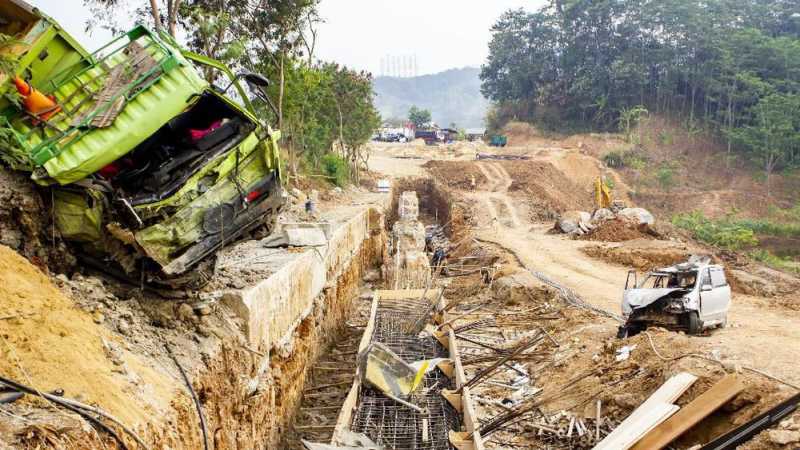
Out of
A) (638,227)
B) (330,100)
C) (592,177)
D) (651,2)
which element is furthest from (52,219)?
(651,2)

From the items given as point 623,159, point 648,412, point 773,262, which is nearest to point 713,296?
point 648,412

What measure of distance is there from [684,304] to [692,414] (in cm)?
401

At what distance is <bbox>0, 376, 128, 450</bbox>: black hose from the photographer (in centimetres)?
398

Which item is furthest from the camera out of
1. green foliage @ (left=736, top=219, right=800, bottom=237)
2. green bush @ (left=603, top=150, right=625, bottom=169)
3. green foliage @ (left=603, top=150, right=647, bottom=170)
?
green bush @ (left=603, top=150, right=625, bottom=169)

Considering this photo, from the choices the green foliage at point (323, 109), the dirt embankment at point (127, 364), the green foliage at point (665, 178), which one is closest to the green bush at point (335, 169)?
the green foliage at point (323, 109)

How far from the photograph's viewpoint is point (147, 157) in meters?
7.02

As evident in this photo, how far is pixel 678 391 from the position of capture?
23.0ft

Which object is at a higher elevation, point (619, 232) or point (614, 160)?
point (614, 160)

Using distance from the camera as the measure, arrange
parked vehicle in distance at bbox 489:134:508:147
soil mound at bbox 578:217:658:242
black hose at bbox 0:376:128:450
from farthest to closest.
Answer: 1. parked vehicle in distance at bbox 489:134:508:147
2. soil mound at bbox 578:217:658:242
3. black hose at bbox 0:376:128:450

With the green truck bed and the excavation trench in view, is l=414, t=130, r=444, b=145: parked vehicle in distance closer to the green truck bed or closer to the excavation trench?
the excavation trench

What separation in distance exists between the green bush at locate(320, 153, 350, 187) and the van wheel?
22.5 meters

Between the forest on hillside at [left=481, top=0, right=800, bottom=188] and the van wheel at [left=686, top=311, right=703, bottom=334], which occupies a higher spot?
the forest on hillside at [left=481, top=0, right=800, bottom=188]

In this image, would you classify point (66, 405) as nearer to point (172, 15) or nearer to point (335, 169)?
point (172, 15)

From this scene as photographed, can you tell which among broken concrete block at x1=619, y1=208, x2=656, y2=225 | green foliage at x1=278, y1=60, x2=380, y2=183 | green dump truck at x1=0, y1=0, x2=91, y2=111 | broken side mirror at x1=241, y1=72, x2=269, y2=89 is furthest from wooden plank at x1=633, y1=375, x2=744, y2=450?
green foliage at x1=278, y1=60, x2=380, y2=183
